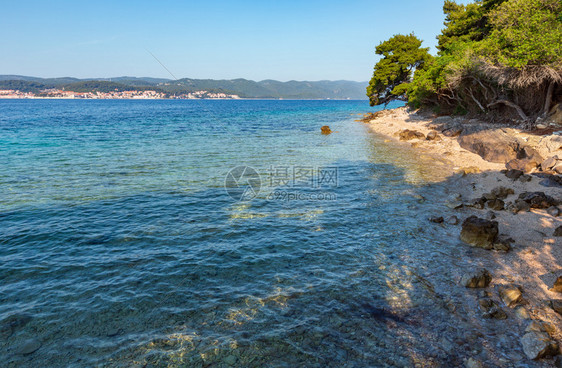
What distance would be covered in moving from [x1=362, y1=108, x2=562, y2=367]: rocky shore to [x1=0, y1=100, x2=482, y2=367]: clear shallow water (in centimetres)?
124

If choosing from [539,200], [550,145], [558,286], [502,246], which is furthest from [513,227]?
[550,145]

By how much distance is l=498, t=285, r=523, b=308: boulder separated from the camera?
27.7 feet

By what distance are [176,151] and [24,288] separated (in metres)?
24.7

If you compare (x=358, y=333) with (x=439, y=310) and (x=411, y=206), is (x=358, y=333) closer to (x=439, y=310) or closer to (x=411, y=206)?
(x=439, y=310)

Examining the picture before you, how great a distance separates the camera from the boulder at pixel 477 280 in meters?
9.34

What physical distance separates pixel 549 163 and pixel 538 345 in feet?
58.6

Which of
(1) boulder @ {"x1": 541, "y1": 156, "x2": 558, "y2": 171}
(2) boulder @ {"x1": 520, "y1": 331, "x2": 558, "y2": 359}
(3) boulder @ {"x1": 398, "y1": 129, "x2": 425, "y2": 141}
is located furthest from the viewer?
(3) boulder @ {"x1": 398, "y1": 129, "x2": 425, "y2": 141}

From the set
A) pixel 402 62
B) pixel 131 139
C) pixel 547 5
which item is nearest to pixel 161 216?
pixel 131 139

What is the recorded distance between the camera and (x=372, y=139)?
41969 mm

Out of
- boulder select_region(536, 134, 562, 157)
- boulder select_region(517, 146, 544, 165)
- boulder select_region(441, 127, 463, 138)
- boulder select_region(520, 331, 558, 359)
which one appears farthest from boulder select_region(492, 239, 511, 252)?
boulder select_region(441, 127, 463, 138)

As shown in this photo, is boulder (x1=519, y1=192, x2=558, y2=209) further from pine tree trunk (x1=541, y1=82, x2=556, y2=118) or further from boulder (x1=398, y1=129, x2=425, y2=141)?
boulder (x1=398, y1=129, x2=425, y2=141)

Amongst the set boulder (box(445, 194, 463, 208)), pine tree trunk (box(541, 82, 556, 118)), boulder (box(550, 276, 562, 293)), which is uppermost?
pine tree trunk (box(541, 82, 556, 118))

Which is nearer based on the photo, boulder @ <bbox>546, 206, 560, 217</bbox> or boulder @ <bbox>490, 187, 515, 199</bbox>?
boulder @ <bbox>546, 206, 560, 217</bbox>

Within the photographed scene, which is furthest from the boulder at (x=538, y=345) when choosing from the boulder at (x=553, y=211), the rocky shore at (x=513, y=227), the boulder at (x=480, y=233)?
the boulder at (x=553, y=211)
